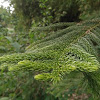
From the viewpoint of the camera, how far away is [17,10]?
2.19 m

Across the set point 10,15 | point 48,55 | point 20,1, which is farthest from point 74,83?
point 10,15

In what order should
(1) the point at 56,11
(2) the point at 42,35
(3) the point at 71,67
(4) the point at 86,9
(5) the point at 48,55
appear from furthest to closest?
(1) the point at 56,11 < (2) the point at 42,35 < (4) the point at 86,9 < (5) the point at 48,55 < (3) the point at 71,67

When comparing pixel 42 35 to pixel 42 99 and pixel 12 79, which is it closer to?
pixel 12 79

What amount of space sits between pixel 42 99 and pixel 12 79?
65 centimetres

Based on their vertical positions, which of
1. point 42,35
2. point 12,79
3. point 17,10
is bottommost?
point 12,79

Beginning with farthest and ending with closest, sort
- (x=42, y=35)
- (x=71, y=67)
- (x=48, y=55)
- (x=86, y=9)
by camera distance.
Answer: (x=42, y=35) → (x=86, y=9) → (x=48, y=55) → (x=71, y=67)

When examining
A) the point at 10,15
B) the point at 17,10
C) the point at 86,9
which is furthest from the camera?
the point at 10,15

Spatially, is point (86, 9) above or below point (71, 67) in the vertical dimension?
above

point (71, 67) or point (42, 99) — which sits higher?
point (71, 67)

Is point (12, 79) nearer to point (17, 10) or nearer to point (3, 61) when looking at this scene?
point (17, 10)

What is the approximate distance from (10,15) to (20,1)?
1.90 feet

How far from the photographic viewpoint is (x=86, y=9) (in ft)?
4.73

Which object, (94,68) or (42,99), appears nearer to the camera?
(94,68)

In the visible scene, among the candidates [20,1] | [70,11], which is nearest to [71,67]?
[70,11]
